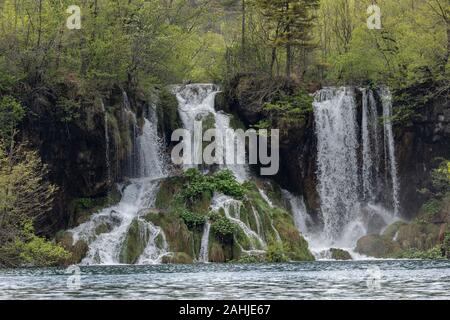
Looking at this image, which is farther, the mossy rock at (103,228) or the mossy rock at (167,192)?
the mossy rock at (167,192)

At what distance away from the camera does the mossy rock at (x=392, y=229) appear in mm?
46219

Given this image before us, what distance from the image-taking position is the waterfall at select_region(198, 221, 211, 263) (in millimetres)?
41156

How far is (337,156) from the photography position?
51.9m

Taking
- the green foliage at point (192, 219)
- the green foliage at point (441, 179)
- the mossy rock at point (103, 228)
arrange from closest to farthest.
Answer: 1. the green foliage at point (192, 219)
2. the mossy rock at point (103, 228)
3. the green foliage at point (441, 179)

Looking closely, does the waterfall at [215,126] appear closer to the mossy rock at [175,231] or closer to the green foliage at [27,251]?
the mossy rock at [175,231]

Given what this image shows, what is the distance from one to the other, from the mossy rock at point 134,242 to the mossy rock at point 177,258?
65.0 inches

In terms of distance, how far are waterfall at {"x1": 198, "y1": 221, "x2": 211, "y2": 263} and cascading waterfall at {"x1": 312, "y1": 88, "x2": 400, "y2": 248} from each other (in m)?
10.2

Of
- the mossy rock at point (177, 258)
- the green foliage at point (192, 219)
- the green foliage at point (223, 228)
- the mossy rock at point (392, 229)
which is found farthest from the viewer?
the mossy rock at point (392, 229)

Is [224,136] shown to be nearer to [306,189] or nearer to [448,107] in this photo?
[306,189]

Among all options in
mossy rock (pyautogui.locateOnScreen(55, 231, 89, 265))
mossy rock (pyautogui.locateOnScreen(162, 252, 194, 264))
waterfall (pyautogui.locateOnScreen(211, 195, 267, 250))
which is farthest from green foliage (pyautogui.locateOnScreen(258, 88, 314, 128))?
mossy rock (pyautogui.locateOnScreen(55, 231, 89, 265))

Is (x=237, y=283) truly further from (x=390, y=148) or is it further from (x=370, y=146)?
(x=390, y=148)

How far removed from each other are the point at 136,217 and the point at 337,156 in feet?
50.1

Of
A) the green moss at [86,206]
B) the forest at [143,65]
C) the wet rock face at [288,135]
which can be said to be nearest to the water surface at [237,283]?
the forest at [143,65]
